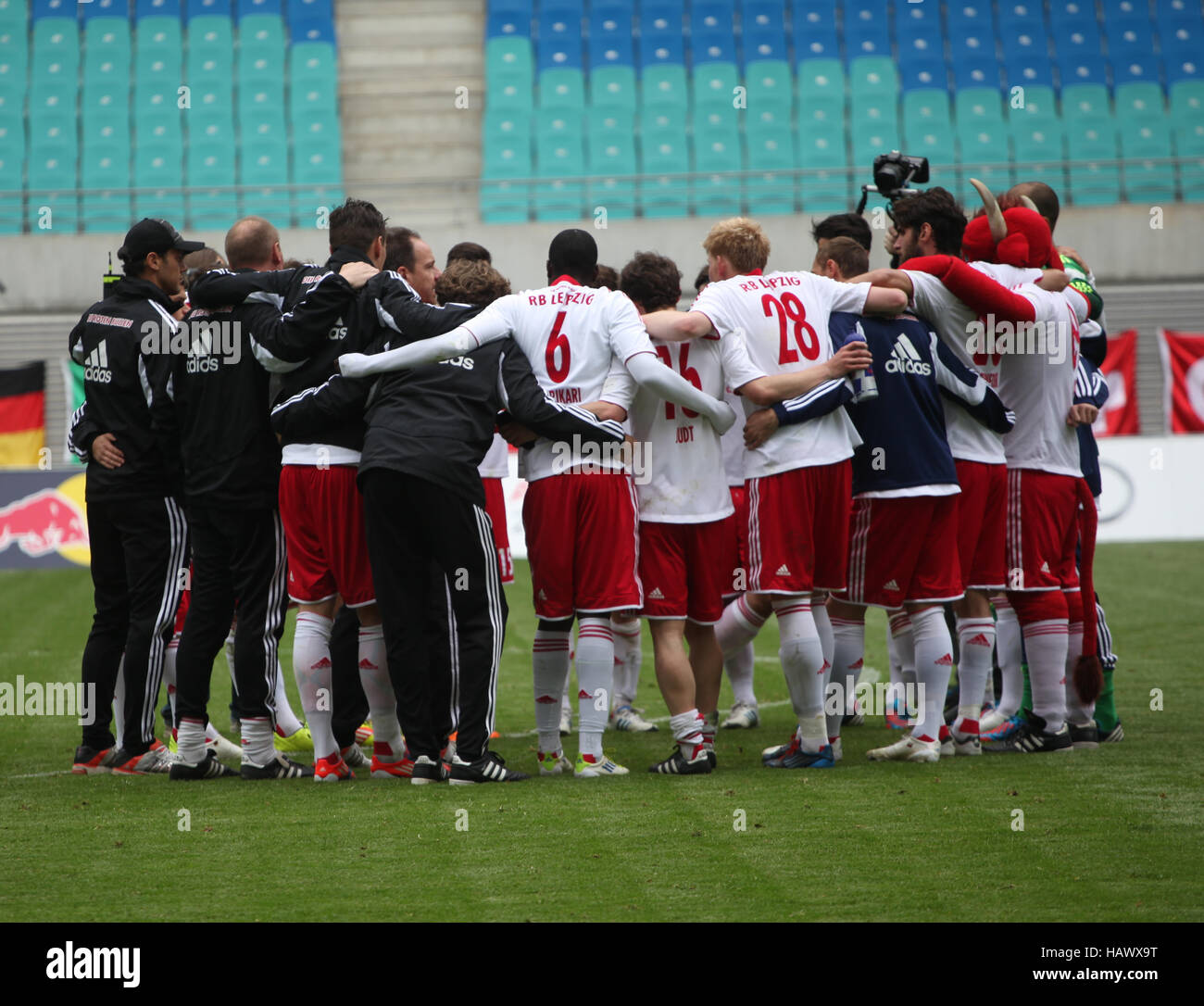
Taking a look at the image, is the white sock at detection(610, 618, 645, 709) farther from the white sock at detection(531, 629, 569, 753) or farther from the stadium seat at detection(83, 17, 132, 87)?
the stadium seat at detection(83, 17, 132, 87)

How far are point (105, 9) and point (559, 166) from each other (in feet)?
29.3

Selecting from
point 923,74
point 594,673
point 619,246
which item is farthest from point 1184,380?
point 594,673

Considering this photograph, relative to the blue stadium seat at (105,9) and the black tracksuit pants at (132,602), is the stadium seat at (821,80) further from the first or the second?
the black tracksuit pants at (132,602)

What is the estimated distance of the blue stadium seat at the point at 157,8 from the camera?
82.1ft

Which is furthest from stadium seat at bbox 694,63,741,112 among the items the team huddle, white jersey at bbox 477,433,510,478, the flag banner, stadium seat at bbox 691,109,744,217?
the team huddle

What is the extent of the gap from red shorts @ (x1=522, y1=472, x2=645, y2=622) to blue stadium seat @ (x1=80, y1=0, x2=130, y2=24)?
2269 centimetres

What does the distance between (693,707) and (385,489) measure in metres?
1.59

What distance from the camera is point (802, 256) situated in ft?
70.1

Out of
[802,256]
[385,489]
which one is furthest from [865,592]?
[802,256]

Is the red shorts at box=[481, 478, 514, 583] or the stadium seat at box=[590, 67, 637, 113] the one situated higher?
the stadium seat at box=[590, 67, 637, 113]

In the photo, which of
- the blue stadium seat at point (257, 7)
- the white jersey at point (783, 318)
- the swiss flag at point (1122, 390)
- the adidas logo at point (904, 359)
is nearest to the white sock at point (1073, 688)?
the adidas logo at point (904, 359)

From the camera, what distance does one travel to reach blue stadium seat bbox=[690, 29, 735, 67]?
2462 cm
